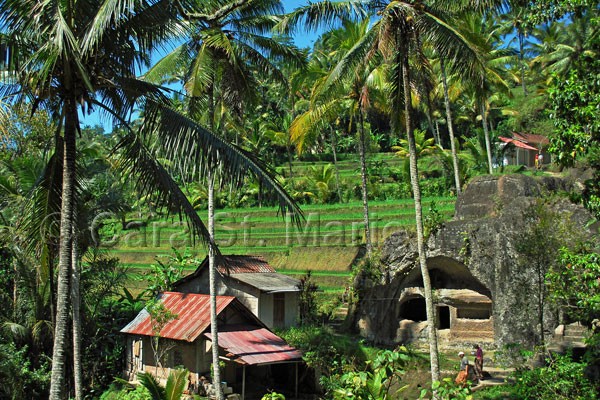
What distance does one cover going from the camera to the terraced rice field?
28297 millimetres

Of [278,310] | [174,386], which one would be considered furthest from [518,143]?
[174,386]

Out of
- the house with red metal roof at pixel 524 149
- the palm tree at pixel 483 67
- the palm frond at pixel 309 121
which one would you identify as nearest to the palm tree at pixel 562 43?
the palm tree at pixel 483 67

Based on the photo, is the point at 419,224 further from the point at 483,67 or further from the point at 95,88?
the point at 95,88

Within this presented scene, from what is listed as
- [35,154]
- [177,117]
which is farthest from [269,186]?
[35,154]

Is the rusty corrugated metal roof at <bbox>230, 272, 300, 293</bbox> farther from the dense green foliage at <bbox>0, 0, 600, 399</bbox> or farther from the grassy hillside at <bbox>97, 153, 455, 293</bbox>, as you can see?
the grassy hillside at <bbox>97, 153, 455, 293</bbox>

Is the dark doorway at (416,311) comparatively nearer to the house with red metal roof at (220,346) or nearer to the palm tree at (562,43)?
the house with red metal roof at (220,346)

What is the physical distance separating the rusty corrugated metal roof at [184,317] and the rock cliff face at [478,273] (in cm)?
544

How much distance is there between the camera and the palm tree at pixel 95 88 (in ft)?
27.3

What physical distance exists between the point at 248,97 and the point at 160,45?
22.0 ft

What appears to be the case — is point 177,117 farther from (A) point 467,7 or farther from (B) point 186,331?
(B) point 186,331

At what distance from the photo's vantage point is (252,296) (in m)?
22.5

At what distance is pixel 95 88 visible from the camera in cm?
908

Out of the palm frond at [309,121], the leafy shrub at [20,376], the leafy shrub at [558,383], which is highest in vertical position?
the palm frond at [309,121]

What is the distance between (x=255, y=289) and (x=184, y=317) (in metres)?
3.10
